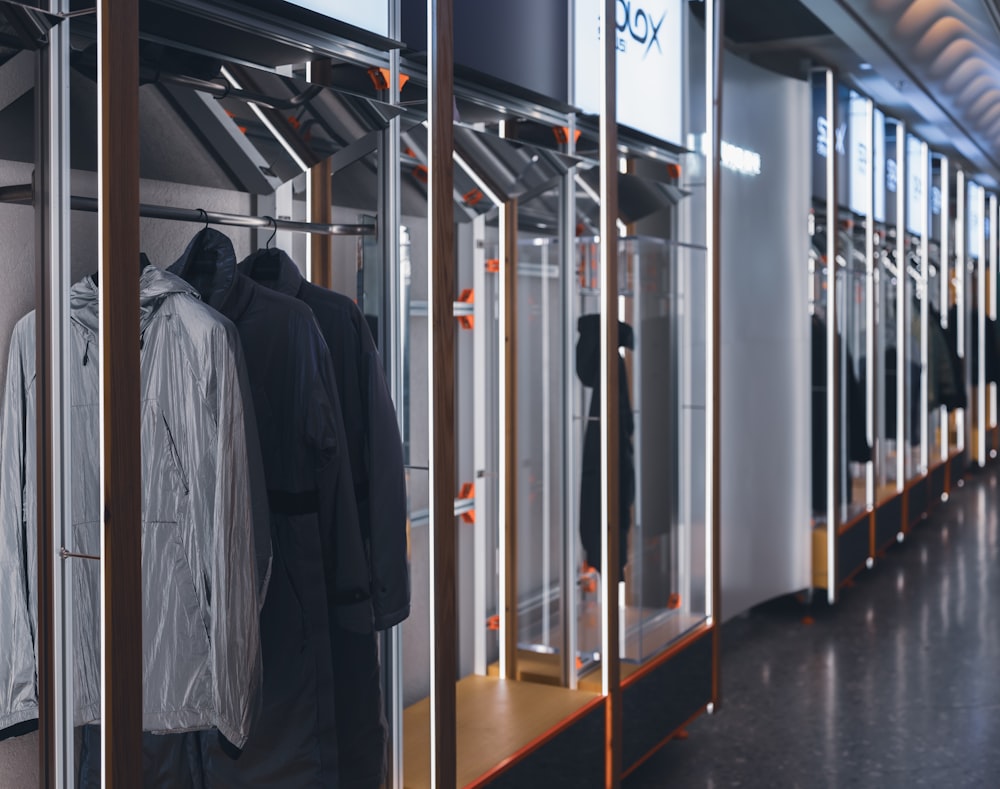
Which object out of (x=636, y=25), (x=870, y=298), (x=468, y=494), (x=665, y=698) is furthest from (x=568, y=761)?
(x=870, y=298)

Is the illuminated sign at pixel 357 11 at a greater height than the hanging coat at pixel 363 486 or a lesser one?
greater

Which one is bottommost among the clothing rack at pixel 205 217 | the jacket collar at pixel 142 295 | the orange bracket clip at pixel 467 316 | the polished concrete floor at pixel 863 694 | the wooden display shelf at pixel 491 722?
the polished concrete floor at pixel 863 694

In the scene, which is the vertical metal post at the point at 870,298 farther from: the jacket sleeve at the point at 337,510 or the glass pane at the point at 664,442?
the jacket sleeve at the point at 337,510

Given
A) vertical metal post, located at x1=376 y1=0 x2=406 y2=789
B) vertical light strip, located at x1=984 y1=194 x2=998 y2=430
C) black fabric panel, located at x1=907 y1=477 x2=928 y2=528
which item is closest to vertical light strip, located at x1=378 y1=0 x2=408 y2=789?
vertical metal post, located at x1=376 y1=0 x2=406 y2=789

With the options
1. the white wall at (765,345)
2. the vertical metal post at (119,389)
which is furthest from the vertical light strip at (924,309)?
the vertical metal post at (119,389)

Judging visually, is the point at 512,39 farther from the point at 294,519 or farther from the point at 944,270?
the point at 944,270

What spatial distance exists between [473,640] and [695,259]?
5.19ft

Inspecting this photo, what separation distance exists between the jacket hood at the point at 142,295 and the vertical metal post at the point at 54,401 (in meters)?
0.14

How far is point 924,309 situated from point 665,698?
17.6 ft

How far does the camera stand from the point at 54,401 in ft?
5.96

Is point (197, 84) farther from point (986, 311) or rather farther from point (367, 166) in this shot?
point (986, 311)

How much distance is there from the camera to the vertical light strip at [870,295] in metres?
6.75

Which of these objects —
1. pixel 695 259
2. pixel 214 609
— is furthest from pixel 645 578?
pixel 214 609

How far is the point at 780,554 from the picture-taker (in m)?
5.90
